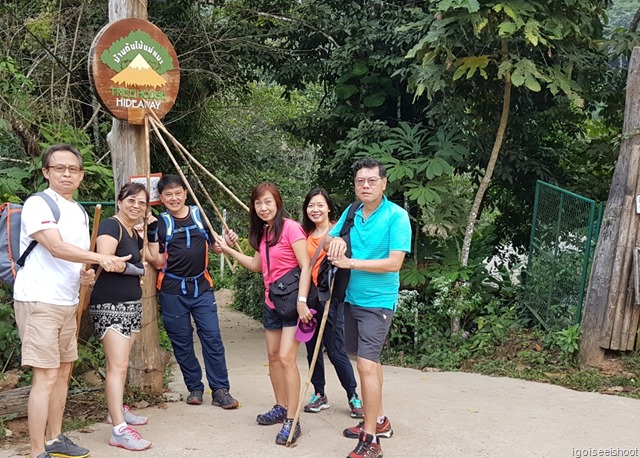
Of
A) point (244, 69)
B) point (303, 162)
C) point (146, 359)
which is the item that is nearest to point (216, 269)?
point (303, 162)

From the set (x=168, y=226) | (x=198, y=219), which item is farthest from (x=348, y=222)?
(x=168, y=226)

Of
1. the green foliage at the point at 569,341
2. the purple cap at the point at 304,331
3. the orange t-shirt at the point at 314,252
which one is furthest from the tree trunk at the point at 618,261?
the purple cap at the point at 304,331

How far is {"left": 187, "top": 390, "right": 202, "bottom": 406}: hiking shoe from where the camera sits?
17.2ft

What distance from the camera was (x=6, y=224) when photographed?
12.9 ft

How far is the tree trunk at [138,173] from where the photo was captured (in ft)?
17.1

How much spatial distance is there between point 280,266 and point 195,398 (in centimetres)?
142

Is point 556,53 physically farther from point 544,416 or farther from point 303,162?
point 303,162

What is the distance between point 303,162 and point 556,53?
12264 mm

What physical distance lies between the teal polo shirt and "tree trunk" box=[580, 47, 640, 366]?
9.36 feet

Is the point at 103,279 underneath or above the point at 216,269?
above

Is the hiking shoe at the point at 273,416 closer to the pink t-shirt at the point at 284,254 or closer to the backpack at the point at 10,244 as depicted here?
the pink t-shirt at the point at 284,254

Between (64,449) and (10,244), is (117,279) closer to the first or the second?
(10,244)

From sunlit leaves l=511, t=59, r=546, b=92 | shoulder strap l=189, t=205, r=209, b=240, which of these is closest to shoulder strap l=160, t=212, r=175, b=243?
shoulder strap l=189, t=205, r=209, b=240

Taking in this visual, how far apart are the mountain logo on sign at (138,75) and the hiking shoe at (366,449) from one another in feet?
Result: 9.78
